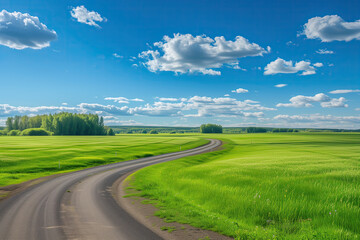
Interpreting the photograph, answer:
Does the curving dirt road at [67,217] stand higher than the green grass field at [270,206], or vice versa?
the green grass field at [270,206]

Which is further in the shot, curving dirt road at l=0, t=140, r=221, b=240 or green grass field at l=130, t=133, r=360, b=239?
curving dirt road at l=0, t=140, r=221, b=240

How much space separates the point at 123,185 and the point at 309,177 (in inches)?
690

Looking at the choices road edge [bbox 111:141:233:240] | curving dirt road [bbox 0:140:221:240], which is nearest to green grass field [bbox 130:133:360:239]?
road edge [bbox 111:141:233:240]

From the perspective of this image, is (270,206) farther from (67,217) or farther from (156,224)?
(67,217)

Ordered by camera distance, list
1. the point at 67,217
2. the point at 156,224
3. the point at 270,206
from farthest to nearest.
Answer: the point at 67,217 < the point at 270,206 < the point at 156,224

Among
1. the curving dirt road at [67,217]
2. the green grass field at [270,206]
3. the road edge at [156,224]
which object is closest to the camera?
the road edge at [156,224]

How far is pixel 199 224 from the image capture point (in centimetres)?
1091

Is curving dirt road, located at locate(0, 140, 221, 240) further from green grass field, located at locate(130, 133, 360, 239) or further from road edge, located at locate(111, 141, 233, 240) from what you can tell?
green grass field, located at locate(130, 133, 360, 239)

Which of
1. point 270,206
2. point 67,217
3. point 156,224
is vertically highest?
point 270,206

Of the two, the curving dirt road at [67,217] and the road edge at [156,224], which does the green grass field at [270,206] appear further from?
the curving dirt road at [67,217]

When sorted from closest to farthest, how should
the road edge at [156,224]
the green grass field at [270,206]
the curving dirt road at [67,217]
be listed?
the road edge at [156,224] → the green grass field at [270,206] → the curving dirt road at [67,217]

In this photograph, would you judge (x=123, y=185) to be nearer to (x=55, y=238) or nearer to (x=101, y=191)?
(x=101, y=191)

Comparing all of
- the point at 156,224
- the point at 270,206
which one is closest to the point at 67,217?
the point at 156,224

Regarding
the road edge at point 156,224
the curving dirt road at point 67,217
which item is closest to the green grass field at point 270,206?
the road edge at point 156,224
